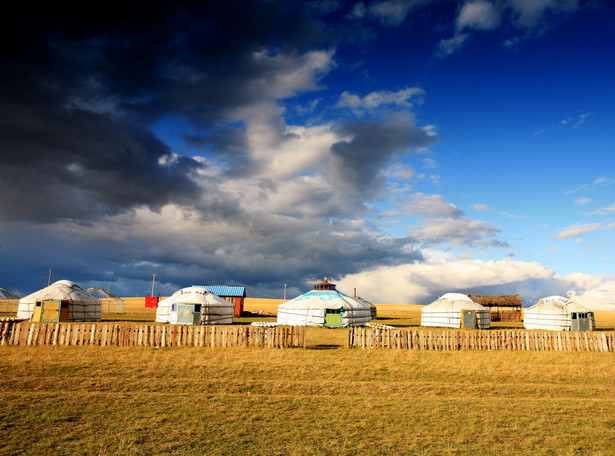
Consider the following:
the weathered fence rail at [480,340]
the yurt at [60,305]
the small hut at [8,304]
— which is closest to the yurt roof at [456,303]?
the weathered fence rail at [480,340]

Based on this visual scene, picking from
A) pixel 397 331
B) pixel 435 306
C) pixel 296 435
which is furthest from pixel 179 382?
pixel 435 306

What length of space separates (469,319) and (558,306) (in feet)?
28.0

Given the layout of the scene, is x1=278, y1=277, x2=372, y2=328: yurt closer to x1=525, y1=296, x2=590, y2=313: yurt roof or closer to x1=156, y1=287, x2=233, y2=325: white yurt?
x1=156, y1=287, x2=233, y2=325: white yurt

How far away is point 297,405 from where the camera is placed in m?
10.6

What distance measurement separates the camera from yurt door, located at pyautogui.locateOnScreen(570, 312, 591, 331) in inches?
1485

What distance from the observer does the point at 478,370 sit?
16.0 metres

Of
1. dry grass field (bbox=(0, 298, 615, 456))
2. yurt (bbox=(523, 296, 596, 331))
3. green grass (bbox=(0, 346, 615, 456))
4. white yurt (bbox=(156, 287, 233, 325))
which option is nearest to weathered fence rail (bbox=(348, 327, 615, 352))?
dry grass field (bbox=(0, 298, 615, 456))

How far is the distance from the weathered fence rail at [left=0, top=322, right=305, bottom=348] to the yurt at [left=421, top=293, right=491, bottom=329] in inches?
955

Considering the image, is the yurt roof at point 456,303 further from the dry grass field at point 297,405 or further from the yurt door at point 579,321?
the dry grass field at point 297,405

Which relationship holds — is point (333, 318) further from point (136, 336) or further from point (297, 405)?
point (297, 405)

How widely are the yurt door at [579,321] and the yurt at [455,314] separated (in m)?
7.31

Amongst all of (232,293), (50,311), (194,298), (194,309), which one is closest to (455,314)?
(194,309)

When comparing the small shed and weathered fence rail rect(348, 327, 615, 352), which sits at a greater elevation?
the small shed

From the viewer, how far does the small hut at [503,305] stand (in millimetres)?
60062
